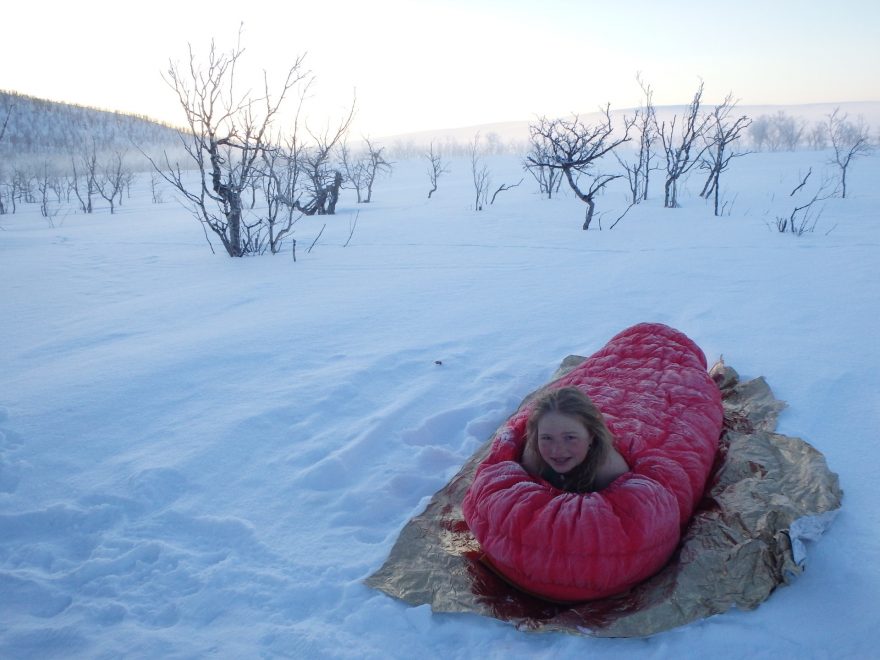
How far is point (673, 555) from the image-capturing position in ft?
6.77

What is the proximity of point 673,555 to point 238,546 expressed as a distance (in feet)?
5.34

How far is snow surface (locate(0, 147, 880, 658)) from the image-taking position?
6.10ft

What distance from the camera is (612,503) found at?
1923 mm

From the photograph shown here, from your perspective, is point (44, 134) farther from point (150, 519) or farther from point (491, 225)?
point (150, 519)

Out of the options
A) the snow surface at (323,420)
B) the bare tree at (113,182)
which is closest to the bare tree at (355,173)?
the bare tree at (113,182)

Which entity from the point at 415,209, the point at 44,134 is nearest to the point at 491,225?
the point at 415,209

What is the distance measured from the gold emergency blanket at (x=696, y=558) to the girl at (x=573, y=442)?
375mm

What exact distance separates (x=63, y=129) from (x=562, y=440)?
149 feet

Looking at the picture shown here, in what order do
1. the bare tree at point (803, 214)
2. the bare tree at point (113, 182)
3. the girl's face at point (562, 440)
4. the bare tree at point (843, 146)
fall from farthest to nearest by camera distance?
the bare tree at point (113, 182) < the bare tree at point (843, 146) < the bare tree at point (803, 214) < the girl's face at point (562, 440)

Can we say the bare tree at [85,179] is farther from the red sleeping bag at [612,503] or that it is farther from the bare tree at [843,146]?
the bare tree at [843,146]

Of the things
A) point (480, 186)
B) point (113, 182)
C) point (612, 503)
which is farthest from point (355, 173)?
point (612, 503)

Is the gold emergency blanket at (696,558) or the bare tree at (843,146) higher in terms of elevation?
the bare tree at (843,146)

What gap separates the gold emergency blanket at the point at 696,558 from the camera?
1.85 meters

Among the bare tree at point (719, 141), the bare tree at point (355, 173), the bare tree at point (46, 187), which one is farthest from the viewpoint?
the bare tree at point (355, 173)
